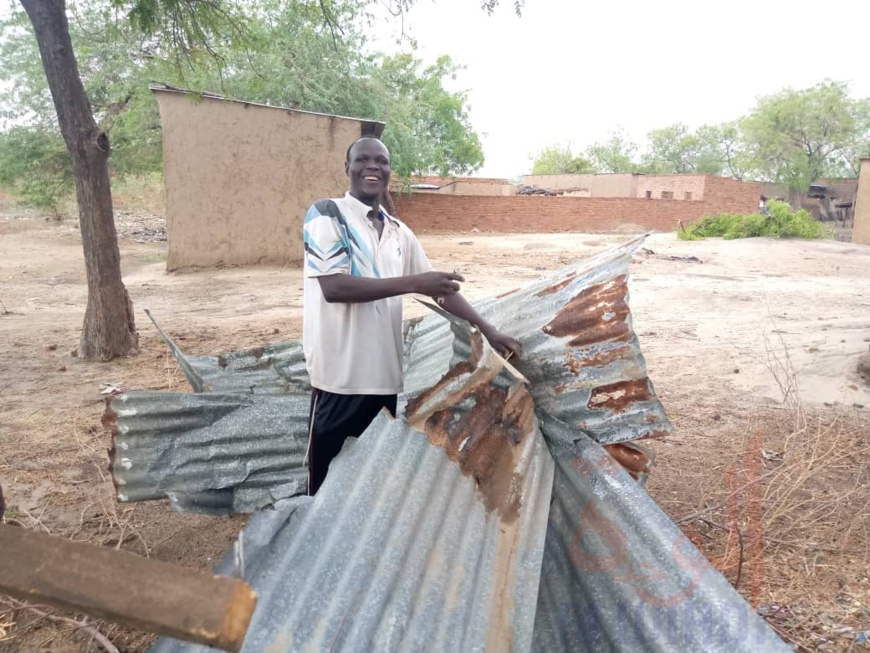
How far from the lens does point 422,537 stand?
157cm

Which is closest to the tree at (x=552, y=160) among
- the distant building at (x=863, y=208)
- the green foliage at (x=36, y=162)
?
the distant building at (x=863, y=208)

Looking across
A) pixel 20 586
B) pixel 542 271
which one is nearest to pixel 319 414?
pixel 20 586

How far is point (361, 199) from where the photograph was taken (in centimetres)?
212

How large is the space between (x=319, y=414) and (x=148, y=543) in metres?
1.17

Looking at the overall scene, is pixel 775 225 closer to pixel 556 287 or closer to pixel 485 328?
pixel 556 287

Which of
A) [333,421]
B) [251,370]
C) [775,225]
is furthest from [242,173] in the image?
[775,225]

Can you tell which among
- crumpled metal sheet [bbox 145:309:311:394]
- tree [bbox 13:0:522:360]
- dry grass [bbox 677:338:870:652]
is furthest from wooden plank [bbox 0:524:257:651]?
tree [bbox 13:0:522:360]

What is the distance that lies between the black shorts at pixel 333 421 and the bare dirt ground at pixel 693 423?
0.77 m

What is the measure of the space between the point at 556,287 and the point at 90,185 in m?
4.54

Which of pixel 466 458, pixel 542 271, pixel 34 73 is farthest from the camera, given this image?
pixel 34 73

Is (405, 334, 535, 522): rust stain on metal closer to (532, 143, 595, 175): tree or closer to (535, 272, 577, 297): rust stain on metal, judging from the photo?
(535, 272, 577, 297): rust stain on metal

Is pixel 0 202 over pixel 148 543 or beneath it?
over

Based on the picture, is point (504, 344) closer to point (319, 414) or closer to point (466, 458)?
point (466, 458)

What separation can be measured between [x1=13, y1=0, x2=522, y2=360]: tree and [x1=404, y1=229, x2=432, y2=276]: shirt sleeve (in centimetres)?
347
